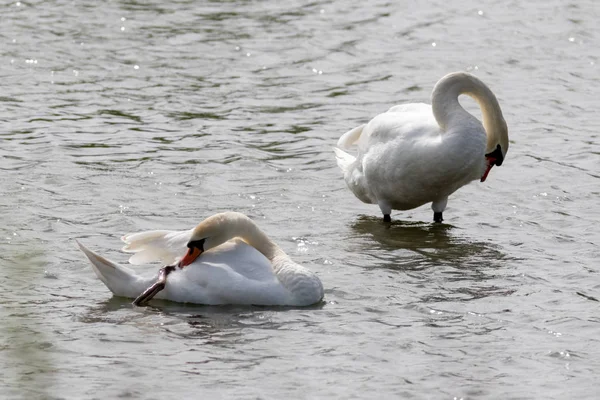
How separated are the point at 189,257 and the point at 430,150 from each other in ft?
7.96

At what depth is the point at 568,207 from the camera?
34.5 feet

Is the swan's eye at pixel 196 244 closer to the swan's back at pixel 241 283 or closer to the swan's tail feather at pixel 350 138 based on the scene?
the swan's back at pixel 241 283

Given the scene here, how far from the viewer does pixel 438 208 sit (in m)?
10.2

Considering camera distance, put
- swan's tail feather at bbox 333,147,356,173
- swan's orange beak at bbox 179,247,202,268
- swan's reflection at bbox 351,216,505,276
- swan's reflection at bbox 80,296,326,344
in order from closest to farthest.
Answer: swan's reflection at bbox 80,296,326,344 < swan's orange beak at bbox 179,247,202,268 < swan's reflection at bbox 351,216,505,276 < swan's tail feather at bbox 333,147,356,173

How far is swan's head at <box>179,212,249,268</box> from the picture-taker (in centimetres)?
788

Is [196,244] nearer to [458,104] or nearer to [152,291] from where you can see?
[152,291]

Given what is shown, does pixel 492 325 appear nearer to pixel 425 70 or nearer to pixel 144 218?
pixel 144 218

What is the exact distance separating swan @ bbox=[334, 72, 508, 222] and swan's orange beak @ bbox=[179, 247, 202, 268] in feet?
7.54

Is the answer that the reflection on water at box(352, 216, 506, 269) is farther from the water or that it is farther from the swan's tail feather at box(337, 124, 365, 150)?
the swan's tail feather at box(337, 124, 365, 150)

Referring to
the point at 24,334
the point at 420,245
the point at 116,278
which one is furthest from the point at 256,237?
the point at 24,334

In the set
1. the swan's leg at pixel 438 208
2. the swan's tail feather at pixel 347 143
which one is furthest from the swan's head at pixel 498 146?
the swan's tail feather at pixel 347 143

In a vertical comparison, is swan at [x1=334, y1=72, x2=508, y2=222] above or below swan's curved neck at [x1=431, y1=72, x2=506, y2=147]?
below

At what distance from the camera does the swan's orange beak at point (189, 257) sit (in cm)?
787

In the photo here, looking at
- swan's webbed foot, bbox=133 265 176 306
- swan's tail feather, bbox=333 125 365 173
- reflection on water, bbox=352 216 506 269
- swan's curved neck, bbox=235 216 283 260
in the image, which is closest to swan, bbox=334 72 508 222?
reflection on water, bbox=352 216 506 269
